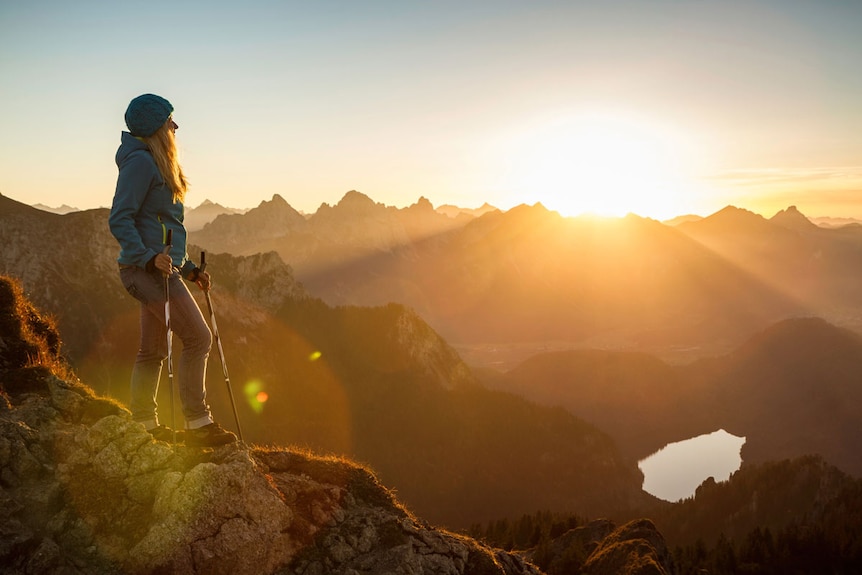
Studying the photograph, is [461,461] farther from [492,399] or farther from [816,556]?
[816,556]

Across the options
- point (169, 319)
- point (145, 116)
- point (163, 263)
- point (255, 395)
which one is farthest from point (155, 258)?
point (255, 395)

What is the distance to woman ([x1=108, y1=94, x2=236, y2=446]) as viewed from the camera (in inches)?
321

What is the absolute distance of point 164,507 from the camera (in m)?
7.57

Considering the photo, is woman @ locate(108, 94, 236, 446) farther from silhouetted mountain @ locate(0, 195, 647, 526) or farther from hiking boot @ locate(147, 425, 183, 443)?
silhouetted mountain @ locate(0, 195, 647, 526)

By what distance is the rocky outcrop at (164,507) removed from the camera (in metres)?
7.09

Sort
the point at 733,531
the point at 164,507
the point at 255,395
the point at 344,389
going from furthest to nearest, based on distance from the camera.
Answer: the point at 344,389
the point at 255,395
the point at 733,531
the point at 164,507

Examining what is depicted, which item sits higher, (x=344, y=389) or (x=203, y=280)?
(x=203, y=280)

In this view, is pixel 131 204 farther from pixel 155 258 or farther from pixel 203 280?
pixel 203 280

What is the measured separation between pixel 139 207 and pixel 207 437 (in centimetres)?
418

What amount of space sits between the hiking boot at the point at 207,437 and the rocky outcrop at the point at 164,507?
0.80ft

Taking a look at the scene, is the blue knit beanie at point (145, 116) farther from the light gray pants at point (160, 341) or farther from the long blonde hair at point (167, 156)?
the light gray pants at point (160, 341)

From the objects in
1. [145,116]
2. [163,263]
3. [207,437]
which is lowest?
[207,437]

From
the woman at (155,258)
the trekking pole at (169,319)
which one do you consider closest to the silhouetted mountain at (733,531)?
the woman at (155,258)

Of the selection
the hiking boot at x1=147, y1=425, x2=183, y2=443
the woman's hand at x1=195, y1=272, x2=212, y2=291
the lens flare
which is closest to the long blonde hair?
the woman's hand at x1=195, y1=272, x2=212, y2=291
